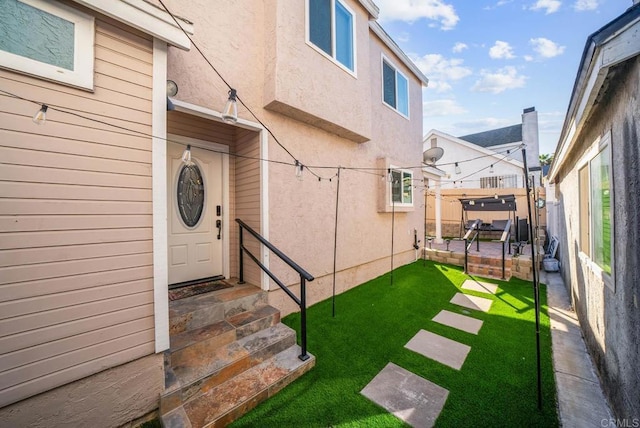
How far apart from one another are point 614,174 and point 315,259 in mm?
3920

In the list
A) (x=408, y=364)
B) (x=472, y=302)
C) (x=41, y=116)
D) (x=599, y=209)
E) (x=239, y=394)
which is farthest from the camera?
(x=472, y=302)

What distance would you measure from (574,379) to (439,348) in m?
1.36

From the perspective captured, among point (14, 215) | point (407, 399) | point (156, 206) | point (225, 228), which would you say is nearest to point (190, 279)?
point (225, 228)

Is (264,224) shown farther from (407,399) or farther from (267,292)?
(407,399)

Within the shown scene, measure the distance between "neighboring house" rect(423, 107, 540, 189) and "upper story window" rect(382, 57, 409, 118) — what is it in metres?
7.70

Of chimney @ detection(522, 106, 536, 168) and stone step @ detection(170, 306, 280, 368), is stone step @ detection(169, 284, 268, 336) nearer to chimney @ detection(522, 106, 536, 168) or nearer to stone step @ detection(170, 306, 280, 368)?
stone step @ detection(170, 306, 280, 368)

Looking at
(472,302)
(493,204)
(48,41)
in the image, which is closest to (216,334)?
(48,41)

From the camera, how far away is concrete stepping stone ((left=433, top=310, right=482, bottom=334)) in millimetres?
3863

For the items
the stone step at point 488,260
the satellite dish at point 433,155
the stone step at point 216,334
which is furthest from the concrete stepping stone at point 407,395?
the satellite dish at point 433,155

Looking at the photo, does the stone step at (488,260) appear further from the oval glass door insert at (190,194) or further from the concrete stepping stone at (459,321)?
the oval glass door insert at (190,194)

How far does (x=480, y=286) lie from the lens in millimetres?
5719

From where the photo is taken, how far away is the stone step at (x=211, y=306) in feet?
9.46

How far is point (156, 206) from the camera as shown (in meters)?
2.31

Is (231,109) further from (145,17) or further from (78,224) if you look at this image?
(78,224)
